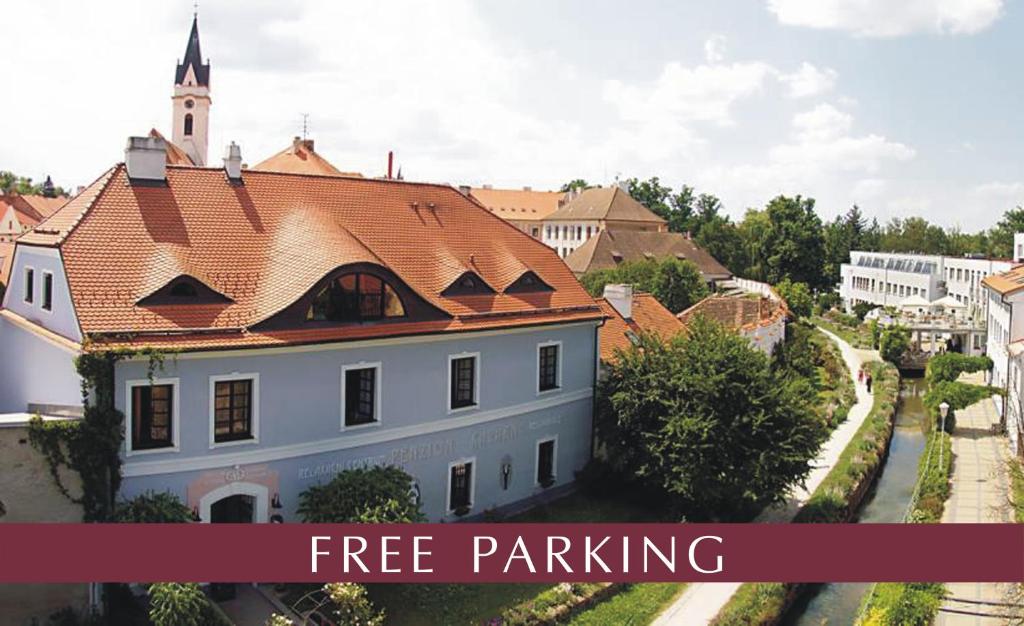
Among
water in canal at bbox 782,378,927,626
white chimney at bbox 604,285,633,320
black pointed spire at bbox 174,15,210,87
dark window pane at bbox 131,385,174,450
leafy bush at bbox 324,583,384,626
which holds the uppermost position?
black pointed spire at bbox 174,15,210,87

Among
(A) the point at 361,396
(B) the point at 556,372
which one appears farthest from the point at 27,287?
(B) the point at 556,372

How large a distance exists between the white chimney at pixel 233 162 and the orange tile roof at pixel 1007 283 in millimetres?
33175

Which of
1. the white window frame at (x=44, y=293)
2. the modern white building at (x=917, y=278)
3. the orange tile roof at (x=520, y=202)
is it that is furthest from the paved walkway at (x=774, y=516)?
the orange tile roof at (x=520, y=202)

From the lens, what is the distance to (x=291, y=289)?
19.0 metres

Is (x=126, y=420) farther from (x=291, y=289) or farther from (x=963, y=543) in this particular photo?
(x=963, y=543)

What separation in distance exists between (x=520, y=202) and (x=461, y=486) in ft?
330

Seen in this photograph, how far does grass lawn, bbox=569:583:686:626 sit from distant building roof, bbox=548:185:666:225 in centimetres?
8028

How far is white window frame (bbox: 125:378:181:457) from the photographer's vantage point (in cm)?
1697

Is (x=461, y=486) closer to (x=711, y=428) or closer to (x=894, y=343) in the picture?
(x=711, y=428)

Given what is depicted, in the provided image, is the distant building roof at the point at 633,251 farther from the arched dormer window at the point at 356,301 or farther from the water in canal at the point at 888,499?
the arched dormer window at the point at 356,301

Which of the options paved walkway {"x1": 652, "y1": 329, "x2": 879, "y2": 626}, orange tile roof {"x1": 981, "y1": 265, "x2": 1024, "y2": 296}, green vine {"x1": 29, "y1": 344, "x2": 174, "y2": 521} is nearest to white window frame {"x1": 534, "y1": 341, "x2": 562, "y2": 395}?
paved walkway {"x1": 652, "y1": 329, "x2": 879, "y2": 626}

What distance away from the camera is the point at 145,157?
20141mm

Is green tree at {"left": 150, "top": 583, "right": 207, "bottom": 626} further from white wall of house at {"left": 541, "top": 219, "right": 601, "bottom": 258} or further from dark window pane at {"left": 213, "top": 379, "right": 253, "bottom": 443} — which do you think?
white wall of house at {"left": 541, "top": 219, "right": 601, "bottom": 258}

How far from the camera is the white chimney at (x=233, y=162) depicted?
21.3m
